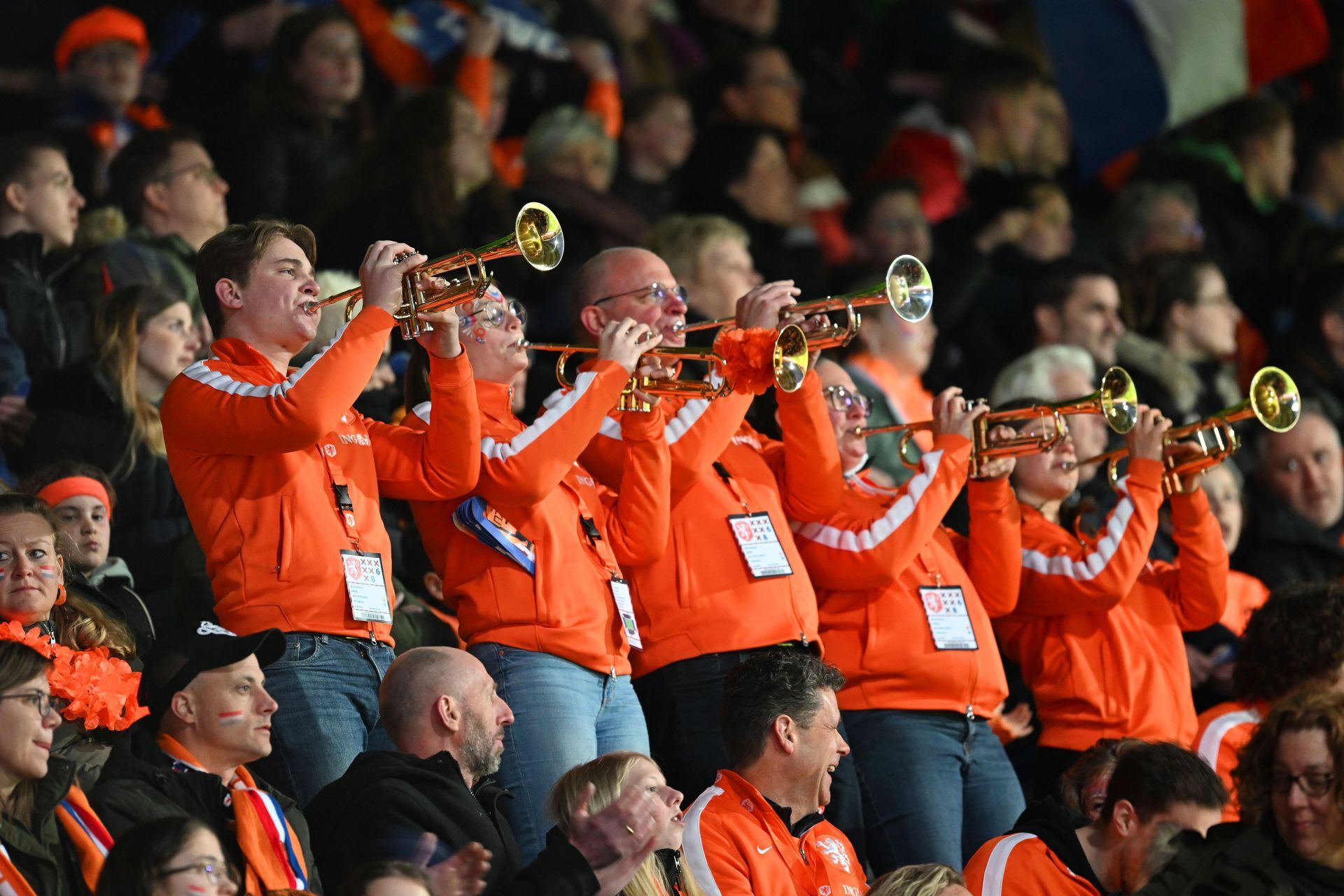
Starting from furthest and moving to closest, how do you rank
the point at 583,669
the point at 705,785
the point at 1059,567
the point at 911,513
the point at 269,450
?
the point at 1059,567 → the point at 911,513 → the point at 705,785 → the point at 583,669 → the point at 269,450

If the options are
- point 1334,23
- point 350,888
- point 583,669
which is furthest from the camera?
point 1334,23

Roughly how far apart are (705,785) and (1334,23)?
31.8 ft

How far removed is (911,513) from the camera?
659cm

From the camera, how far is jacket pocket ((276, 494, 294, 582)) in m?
5.18

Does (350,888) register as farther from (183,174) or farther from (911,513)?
(183,174)

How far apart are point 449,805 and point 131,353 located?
256 centimetres

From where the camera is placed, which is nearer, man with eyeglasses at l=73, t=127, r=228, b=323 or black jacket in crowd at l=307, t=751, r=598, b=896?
black jacket in crowd at l=307, t=751, r=598, b=896

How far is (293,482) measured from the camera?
17.3ft

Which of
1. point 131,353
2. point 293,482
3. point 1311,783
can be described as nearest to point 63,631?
point 293,482

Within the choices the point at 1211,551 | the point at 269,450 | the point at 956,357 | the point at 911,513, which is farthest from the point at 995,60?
the point at 269,450

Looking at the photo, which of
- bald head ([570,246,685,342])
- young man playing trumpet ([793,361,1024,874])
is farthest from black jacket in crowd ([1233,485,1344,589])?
bald head ([570,246,685,342])

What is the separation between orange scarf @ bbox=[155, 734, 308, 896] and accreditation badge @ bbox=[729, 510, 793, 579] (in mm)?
1922

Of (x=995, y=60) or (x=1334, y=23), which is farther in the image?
(x=1334, y=23)

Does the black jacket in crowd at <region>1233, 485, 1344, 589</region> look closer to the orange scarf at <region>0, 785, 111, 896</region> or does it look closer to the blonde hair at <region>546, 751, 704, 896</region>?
the blonde hair at <region>546, 751, 704, 896</region>
